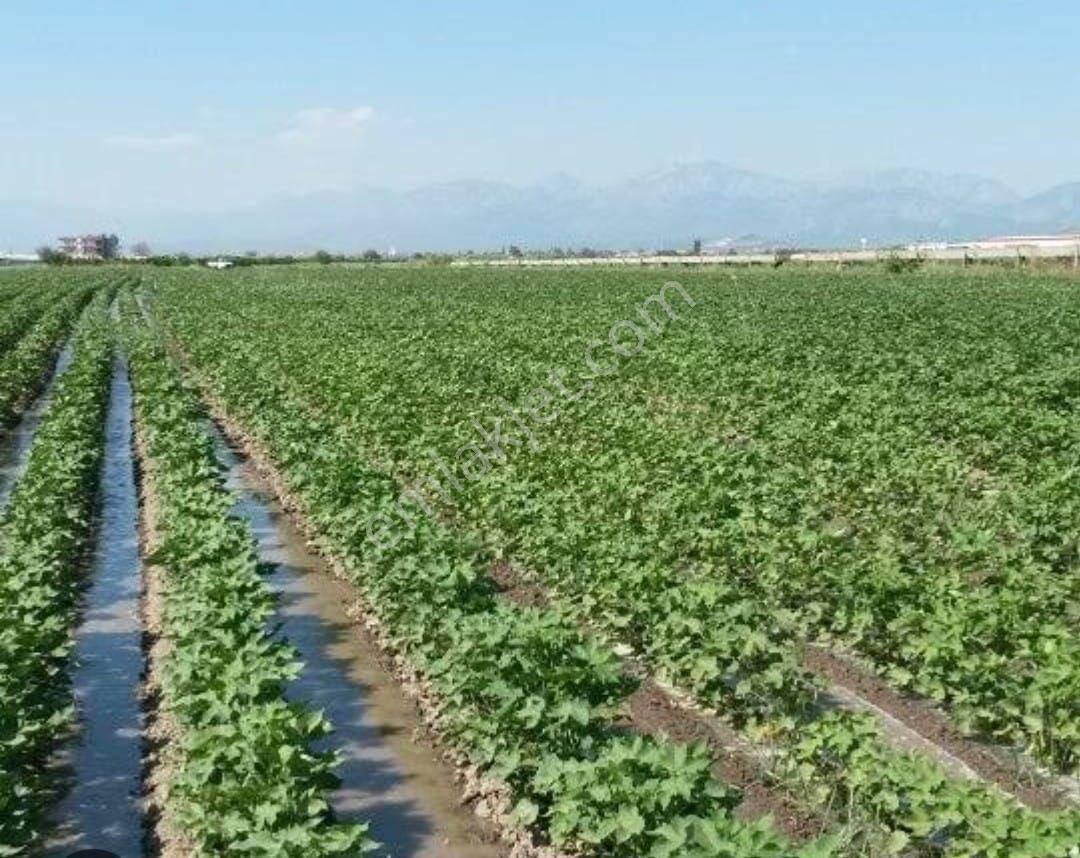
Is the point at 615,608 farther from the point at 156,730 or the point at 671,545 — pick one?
the point at 156,730

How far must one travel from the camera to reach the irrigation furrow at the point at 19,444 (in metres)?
13.9

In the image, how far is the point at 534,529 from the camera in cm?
974

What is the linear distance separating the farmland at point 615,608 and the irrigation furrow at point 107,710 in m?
0.11

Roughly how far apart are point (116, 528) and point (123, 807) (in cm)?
610

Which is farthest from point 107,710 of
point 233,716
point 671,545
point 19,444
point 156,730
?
point 19,444

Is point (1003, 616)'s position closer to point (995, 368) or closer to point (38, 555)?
point (38, 555)

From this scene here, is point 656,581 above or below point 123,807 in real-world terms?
above

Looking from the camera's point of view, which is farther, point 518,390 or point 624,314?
point 624,314

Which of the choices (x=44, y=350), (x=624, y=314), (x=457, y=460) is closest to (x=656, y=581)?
(x=457, y=460)

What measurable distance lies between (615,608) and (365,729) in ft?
6.15

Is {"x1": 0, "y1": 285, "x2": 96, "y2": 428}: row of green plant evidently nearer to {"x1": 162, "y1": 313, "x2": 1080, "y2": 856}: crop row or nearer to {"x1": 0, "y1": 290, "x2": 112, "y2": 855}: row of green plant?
{"x1": 0, "y1": 290, "x2": 112, "y2": 855}: row of green plant

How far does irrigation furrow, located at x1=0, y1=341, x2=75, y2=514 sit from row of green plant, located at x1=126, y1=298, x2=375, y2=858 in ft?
15.7

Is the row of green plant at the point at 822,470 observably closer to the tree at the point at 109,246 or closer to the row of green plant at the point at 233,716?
the row of green plant at the point at 233,716

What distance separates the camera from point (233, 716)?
5789 millimetres
